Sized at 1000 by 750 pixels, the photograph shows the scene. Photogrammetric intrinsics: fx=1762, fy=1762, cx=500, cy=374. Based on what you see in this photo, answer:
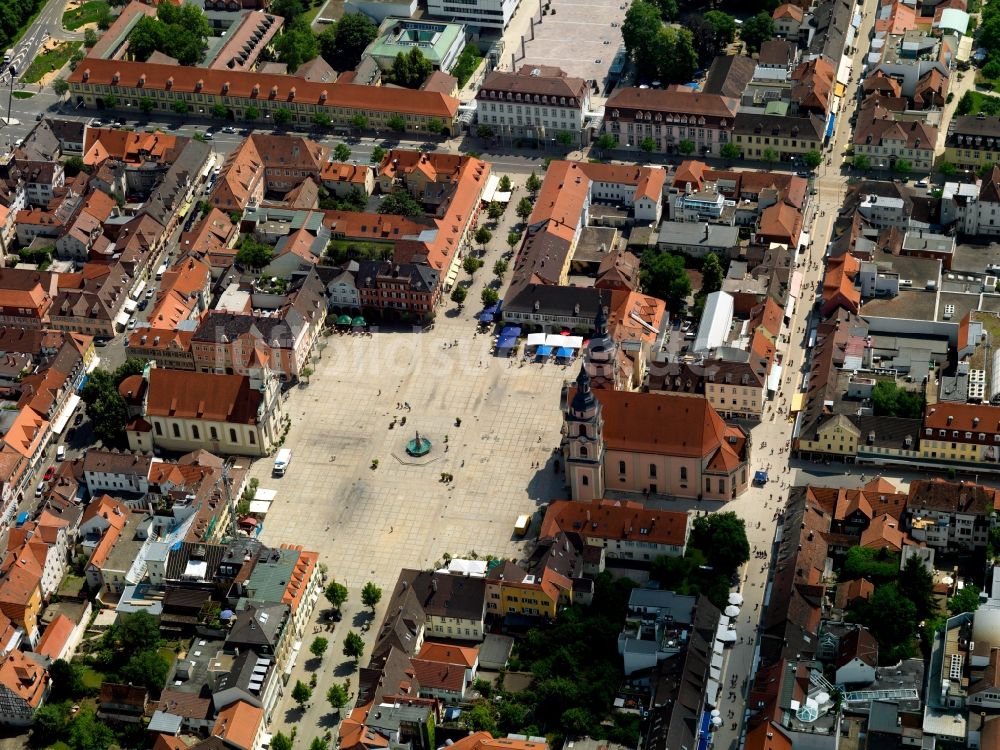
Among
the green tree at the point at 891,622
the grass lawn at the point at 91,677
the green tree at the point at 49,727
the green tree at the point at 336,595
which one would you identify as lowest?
the green tree at the point at 49,727

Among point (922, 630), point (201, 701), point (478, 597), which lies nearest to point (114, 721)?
Result: point (201, 701)

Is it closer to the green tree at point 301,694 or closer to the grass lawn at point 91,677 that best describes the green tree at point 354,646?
the green tree at point 301,694

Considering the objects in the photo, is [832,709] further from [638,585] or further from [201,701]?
[201,701]

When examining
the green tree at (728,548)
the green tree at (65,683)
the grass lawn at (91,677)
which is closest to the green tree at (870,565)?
the green tree at (728,548)

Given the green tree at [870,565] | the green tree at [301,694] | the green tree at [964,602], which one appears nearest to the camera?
the green tree at [301,694]

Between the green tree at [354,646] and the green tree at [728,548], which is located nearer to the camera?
the green tree at [354,646]

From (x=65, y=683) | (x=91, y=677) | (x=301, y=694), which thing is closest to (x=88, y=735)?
(x=65, y=683)
